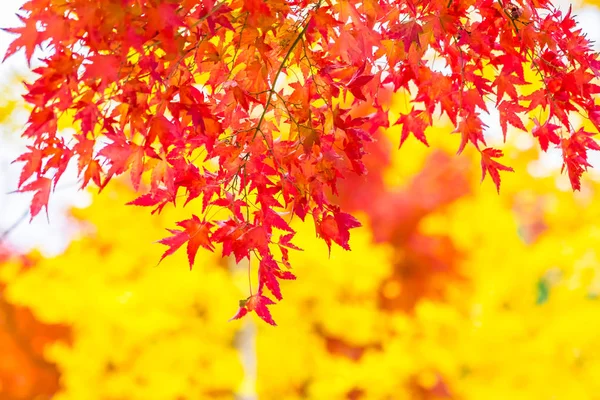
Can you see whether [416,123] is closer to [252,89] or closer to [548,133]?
[548,133]

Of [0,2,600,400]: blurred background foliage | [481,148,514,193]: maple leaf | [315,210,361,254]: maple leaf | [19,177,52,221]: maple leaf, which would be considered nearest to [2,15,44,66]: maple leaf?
[19,177,52,221]: maple leaf

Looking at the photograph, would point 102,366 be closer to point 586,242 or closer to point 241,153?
point 586,242

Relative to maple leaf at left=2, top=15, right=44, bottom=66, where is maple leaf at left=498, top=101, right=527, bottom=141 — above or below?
above

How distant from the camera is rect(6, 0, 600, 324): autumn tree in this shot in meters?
1.19

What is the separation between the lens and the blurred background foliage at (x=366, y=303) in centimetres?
634

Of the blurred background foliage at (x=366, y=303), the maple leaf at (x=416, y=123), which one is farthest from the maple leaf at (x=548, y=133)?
the blurred background foliage at (x=366, y=303)

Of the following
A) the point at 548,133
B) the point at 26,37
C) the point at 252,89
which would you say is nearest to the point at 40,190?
the point at 26,37

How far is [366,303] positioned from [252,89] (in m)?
6.43

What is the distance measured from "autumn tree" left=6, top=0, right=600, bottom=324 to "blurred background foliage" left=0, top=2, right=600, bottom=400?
191 inches

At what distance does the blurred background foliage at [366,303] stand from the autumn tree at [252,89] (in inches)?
191

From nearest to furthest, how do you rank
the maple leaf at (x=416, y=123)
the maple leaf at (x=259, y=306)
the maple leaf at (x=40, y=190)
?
the maple leaf at (x=40, y=190) < the maple leaf at (x=259, y=306) < the maple leaf at (x=416, y=123)

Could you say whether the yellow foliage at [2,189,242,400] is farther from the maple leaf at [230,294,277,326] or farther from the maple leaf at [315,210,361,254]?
the maple leaf at [315,210,361,254]

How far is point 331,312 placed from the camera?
7.54 metres

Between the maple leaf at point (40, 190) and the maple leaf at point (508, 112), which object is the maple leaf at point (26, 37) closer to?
the maple leaf at point (40, 190)
